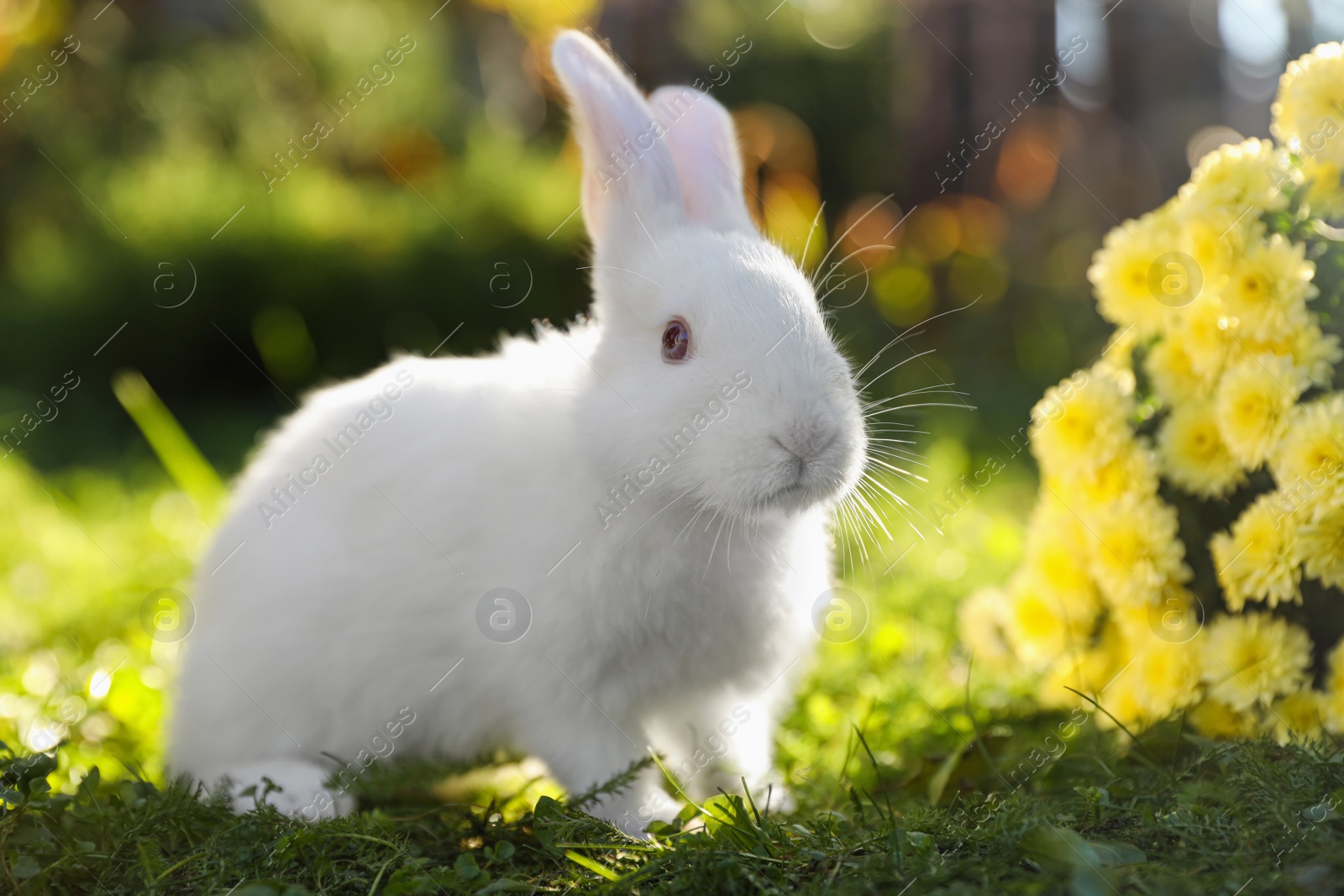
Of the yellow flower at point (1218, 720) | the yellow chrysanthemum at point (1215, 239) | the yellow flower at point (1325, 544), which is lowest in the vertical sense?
the yellow flower at point (1218, 720)

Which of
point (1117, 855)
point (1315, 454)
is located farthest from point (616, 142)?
point (1117, 855)

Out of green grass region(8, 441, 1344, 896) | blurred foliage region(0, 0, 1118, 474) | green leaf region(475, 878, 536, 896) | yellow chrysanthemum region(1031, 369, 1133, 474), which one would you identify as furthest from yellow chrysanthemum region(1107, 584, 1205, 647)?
blurred foliage region(0, 0, 1118, 474)

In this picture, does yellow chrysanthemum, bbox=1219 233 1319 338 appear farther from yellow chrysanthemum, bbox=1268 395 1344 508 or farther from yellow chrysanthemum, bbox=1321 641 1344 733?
yellow chrysanthemum, bbox=1321 641 1344 733

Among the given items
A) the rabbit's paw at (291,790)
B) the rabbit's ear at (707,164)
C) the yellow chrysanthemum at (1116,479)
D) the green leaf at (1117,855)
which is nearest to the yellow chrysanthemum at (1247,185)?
the yellow chrysanthemum at (1116,479)

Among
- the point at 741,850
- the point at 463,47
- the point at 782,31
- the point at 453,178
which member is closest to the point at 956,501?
the point at 741,850

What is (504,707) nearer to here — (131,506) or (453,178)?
(131,506)

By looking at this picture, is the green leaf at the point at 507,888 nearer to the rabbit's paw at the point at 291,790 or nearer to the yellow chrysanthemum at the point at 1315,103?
the rabbit's paw at the point at 291,790
